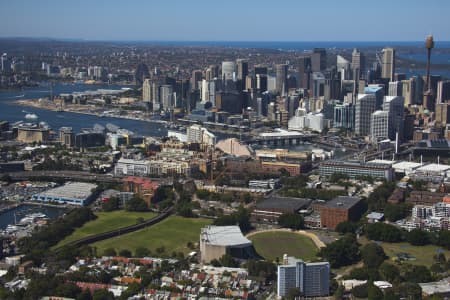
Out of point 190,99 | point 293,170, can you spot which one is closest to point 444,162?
point 293,170

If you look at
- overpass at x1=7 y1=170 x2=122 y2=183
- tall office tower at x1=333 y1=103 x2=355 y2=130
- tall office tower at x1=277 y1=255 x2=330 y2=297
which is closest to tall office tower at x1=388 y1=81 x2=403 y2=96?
tall office tower at x1=333 y1=103 x2=355 y2=130

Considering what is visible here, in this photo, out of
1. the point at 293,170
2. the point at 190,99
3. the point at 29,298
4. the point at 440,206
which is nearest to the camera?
the point at 29,298

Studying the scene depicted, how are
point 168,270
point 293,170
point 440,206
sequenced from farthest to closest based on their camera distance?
point 293,170, point 440,206, point 168,270

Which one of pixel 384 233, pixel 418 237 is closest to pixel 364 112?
pixel 384 233

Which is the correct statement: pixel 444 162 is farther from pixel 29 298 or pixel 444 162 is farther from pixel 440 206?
pixel 29 298

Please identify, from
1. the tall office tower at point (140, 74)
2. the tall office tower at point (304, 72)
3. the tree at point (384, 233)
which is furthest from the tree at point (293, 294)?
the tall office tower at point (140, 74)

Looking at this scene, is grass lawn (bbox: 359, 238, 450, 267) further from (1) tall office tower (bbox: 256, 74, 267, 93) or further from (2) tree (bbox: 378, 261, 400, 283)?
(1) tall office tower (bbox: 256, 74, 267, 93)
